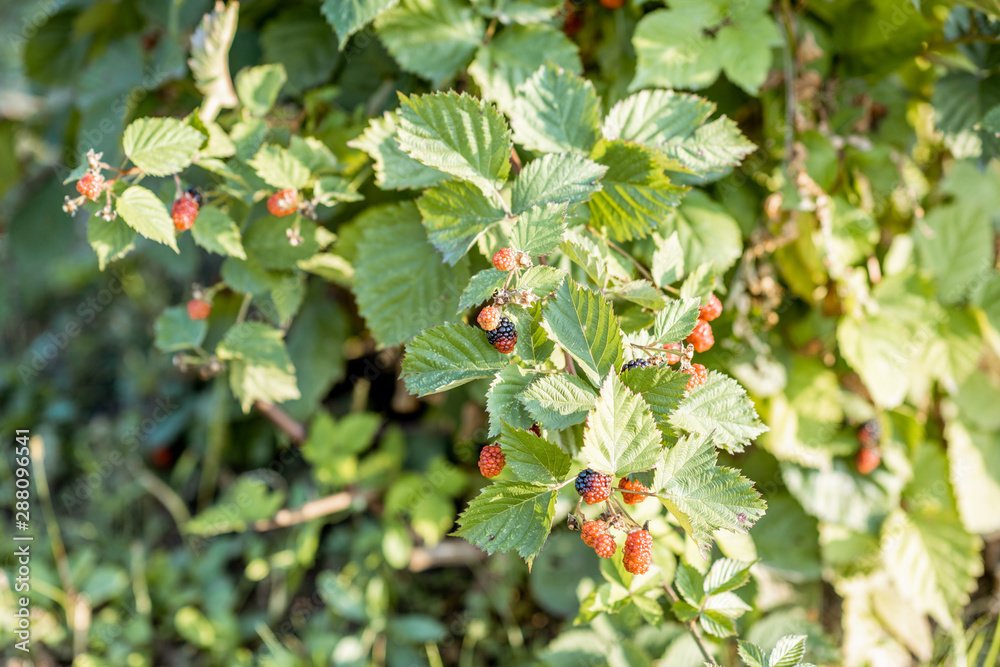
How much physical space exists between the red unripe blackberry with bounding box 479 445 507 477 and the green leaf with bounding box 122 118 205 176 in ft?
2.07

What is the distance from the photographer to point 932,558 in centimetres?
155

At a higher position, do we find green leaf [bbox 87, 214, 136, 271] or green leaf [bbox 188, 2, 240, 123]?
green leaf [bbox 188, 2, 240, 123]

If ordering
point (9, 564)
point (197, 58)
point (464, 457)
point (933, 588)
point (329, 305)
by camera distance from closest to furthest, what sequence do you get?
point (197, 58)
point (933, 588)
point (329, 305)
point (464, 457)
point (9, 564)

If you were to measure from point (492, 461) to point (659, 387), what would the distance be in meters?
0.23

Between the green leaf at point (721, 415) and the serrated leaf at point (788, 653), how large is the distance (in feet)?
0.87

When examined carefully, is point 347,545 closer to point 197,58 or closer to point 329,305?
point 329,305

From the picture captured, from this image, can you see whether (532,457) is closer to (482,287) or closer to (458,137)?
(482,287)

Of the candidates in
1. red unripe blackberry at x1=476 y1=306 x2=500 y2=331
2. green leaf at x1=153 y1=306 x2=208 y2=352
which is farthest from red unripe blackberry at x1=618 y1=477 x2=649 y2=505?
green leaf at x1=153 y1=306 x2=208 y2=352

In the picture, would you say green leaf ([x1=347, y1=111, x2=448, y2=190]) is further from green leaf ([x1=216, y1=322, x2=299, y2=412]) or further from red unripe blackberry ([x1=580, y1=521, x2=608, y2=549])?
red unripe blackberry ([x1=580, y1=521, x2=608, y2=549])

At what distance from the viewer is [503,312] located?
77 cm

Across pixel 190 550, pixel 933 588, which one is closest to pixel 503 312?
pixel 933 588

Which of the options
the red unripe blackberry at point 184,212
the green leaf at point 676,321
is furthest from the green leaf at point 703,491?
the red unripe blackberry at point 184,212

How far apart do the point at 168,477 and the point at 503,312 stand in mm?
2145

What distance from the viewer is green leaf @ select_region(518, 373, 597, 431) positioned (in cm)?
71
